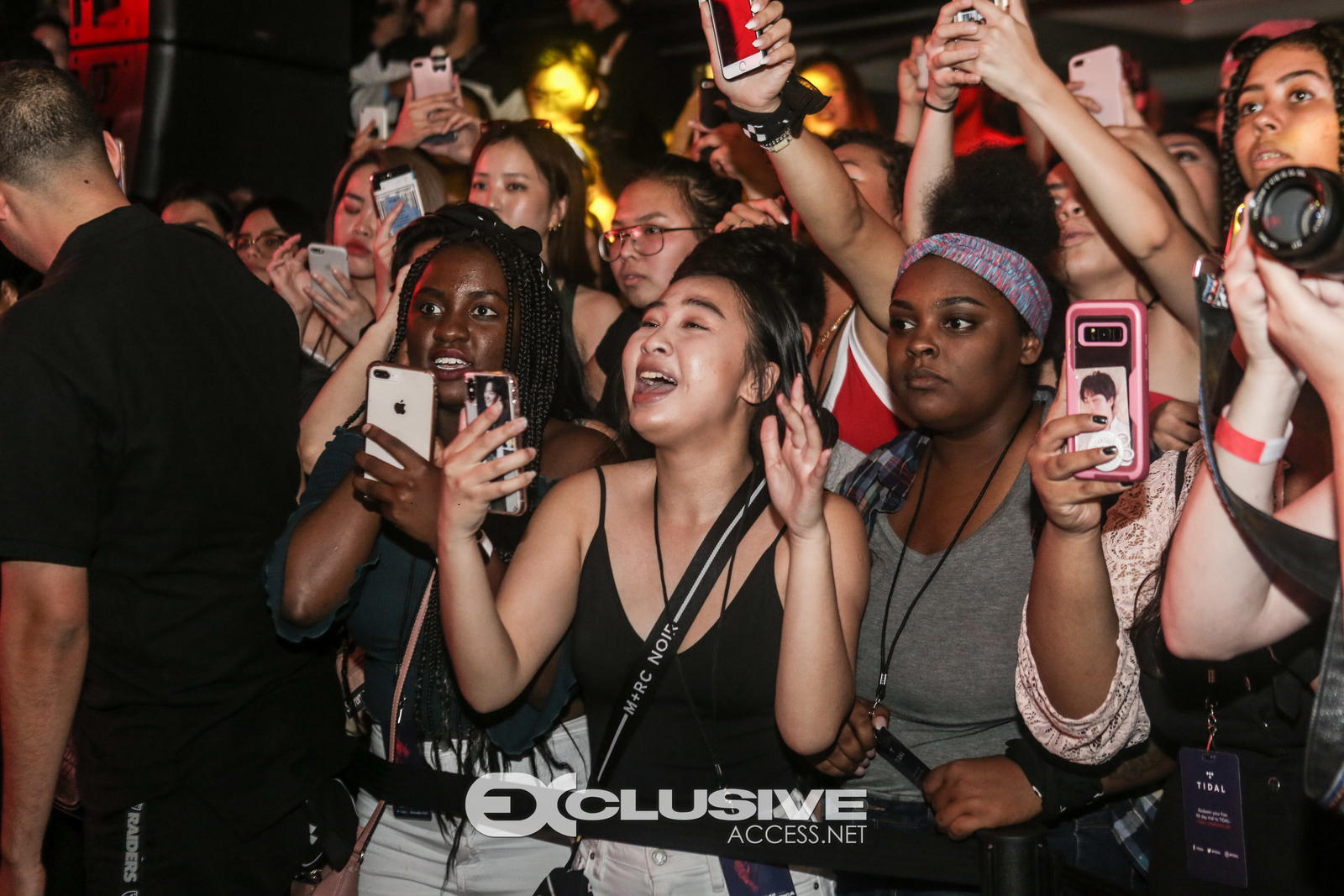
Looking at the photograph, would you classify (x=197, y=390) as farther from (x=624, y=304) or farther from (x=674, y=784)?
(x=624, y=304)

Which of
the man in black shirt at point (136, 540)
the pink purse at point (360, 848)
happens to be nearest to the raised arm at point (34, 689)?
the man in black shirt at point (136, 540)

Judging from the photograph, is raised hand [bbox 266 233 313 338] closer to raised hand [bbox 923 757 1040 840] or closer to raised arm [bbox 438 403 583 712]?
raised arm [bbox 438 403 583 712]

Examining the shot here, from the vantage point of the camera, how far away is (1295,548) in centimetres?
130

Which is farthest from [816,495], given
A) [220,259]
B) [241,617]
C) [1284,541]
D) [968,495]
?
[220,259]

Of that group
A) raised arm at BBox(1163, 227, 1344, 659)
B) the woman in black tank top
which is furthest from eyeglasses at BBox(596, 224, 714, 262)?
raised arm at BBox(1163, 227, 1344, 659)

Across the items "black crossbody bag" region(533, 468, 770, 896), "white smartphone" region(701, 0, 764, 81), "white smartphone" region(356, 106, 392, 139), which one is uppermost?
"white smartphone" region(356, 106, 392, 139)

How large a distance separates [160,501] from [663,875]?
4.04 ft

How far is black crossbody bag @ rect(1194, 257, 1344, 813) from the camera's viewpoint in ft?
3.92

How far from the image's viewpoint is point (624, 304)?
3.67m

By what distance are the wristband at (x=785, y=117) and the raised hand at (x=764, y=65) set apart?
0.02 m

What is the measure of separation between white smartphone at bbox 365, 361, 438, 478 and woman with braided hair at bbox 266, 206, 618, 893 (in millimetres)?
27

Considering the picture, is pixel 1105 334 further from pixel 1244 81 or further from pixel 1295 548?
pixel 1244 81

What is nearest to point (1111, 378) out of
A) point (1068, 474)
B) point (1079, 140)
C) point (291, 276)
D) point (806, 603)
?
point (1068, 474)

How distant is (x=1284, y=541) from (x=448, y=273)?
1.78 metres
